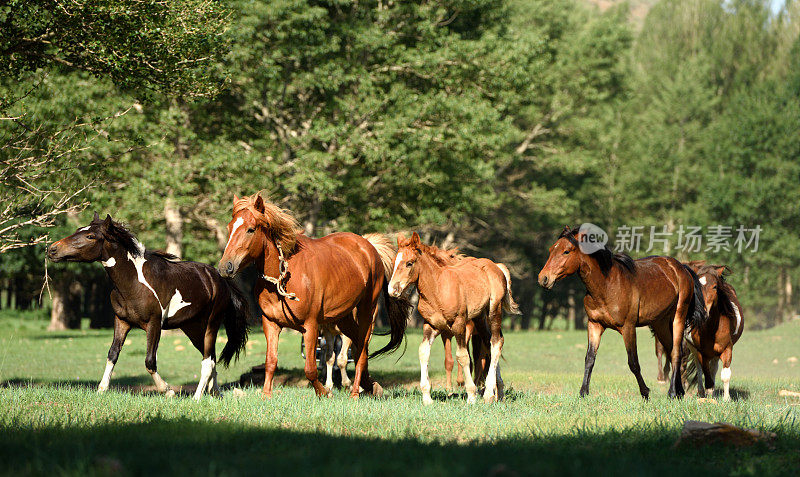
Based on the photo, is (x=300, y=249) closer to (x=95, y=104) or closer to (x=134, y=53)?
(x=134, y=53)

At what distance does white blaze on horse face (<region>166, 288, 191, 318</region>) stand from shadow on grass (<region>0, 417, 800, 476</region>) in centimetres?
392

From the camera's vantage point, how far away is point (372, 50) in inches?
1159

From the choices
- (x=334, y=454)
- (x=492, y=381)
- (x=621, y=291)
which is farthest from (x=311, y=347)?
(x=621, y=291)

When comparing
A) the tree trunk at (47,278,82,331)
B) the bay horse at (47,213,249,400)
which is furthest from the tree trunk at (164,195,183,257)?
the bay horse at (47,213,249,400)

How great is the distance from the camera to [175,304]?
12.0m

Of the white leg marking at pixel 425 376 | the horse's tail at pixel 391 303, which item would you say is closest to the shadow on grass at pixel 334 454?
the white leg marking at pixel 425 376

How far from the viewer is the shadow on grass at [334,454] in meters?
5.86

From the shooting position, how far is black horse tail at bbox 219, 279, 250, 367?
13.1m

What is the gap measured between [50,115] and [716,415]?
20.8m

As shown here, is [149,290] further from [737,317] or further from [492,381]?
[737,317]

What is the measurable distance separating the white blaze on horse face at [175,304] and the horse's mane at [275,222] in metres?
2.04

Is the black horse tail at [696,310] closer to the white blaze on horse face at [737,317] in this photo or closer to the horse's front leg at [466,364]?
the white blaze on horse face at [737,317]

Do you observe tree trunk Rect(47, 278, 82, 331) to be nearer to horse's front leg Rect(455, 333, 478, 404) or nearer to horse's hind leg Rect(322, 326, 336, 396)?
horse's hind leg Rect(322, 326, 336, 396)

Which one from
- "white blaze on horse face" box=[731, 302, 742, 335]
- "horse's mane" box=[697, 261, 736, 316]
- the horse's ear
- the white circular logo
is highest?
the horse's ear
